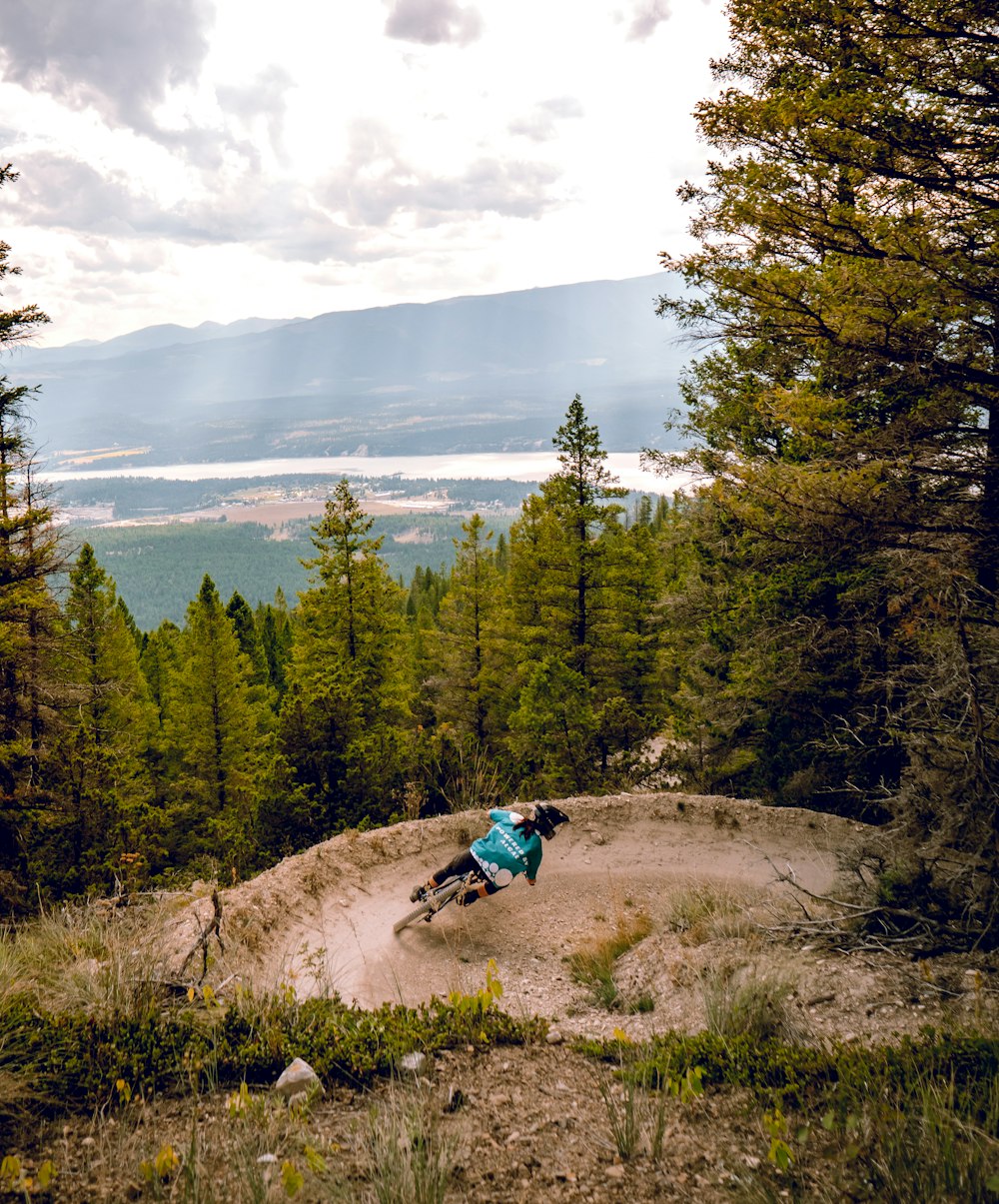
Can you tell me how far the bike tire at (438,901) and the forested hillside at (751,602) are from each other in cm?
401

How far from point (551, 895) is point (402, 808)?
523cm

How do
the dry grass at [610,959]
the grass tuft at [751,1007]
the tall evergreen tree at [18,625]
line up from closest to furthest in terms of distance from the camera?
1. the grass tuft at [751,1007]
2. the dry grass at [610,959]
3. the tall evergreen tree at [18,625]

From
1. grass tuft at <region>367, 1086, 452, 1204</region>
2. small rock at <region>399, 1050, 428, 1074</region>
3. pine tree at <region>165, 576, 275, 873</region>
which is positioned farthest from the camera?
pine tree at <region>165, 576, 275, 873</region>

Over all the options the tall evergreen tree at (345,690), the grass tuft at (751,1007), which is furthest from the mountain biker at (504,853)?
the tall evergreen tree at (345,690)

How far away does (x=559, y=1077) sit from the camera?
454 cm

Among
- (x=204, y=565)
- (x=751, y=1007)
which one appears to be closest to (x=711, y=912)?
(x=751, y=1007)

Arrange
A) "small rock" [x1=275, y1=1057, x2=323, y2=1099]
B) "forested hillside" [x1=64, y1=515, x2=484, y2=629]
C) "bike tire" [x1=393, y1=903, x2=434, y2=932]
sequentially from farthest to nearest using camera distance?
"forested hillside" [x1=64, y1=515, x2=484, y2=629], "bike tire" [x1=393, y1=903, x2=434, y2=932], "small rock" [x1=275, y1=1057, x2=323, y2=1099]

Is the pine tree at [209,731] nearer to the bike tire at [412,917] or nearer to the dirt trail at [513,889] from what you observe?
the dirt trail at [513,889]

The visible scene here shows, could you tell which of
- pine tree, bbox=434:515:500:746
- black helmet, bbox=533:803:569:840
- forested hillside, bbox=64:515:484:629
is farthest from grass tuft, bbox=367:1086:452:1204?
forested hillside, bbox=64:515:484:629

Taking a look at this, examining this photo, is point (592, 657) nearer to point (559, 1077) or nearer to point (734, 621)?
point (734, 621)

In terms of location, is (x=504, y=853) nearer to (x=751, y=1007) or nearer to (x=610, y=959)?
(x=610, y=959)

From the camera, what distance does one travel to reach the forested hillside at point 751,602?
244 inches

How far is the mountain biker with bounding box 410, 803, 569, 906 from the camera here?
8758 millimetres

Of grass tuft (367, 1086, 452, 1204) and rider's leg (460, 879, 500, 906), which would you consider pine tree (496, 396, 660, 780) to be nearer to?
rider's leg (460, 879, 500, 906)
